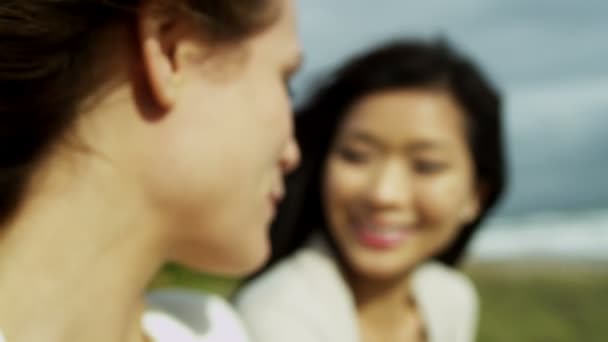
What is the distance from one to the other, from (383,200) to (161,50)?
0.75 m

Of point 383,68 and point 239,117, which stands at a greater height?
point 239,117

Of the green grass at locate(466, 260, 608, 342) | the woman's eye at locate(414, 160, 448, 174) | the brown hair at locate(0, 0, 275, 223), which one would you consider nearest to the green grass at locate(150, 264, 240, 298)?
the green grass at locate(466, 260, 608, 342)

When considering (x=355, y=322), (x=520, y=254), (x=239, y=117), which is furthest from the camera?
(x=520, y=254)

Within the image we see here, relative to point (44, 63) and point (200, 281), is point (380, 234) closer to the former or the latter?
point (44, 63)

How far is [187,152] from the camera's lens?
2.42 ft

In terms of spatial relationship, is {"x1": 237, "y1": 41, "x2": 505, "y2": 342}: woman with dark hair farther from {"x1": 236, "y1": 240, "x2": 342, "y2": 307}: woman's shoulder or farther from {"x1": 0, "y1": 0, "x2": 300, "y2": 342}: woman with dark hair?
{"x1": 0, "y1": 0, "x2": 300, "y2": 342}: woman with dark hair

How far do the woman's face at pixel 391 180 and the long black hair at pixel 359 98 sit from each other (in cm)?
4

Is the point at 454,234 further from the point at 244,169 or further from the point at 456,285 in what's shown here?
the point at 244,169

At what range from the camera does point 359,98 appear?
152 centimetres

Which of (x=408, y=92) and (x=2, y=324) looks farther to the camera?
(x=408, y=92)

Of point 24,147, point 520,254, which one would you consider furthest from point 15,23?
point 520,254

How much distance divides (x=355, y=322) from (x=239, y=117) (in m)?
0.78

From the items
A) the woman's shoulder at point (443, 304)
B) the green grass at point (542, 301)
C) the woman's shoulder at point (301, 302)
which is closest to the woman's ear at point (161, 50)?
the woman's shoulder at point (301, 302)

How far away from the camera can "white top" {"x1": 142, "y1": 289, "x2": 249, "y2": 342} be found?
0.94 meters
